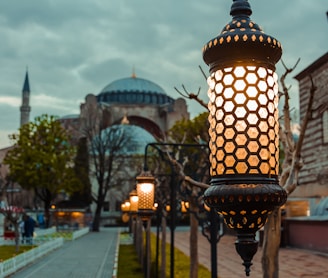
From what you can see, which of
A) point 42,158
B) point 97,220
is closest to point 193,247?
point 42,158

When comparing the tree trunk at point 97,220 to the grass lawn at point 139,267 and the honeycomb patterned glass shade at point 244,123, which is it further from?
the honeycomb patterned glass shade at point 244,123

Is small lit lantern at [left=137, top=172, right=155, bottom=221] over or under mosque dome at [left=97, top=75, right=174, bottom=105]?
under

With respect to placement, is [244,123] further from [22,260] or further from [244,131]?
[22,260]

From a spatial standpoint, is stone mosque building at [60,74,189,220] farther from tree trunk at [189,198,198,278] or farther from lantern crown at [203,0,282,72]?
lantern crown at [203,0,282,72]

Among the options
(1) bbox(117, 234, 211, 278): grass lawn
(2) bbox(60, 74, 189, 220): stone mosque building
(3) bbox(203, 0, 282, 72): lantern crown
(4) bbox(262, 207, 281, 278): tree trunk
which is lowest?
(1) bbox(117, 234, 211, 278): grass lawn

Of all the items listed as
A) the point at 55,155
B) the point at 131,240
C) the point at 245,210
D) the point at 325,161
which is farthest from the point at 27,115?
the point at 245,210

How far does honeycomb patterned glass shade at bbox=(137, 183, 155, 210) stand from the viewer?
11.4m

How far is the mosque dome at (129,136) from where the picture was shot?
173 feet

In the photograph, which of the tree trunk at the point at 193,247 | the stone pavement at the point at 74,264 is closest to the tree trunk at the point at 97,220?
the stone pavement at the point at 74,264

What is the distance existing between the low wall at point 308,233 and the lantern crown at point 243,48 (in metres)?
23.2

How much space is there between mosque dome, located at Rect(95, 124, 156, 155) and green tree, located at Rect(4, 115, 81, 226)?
7483mm

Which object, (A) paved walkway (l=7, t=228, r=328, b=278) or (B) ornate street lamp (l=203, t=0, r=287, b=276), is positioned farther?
(A) paved walkway (l=7, t=228, r=328, b=278)

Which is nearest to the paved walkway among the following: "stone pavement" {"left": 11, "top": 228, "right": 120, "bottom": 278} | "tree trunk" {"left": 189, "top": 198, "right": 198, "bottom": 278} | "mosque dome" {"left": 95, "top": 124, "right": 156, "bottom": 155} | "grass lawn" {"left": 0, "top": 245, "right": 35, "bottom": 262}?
"stone pavement" {"left": 11, "top": 228, "right": 120, "bottom": 278}

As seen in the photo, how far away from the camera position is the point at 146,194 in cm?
1144
